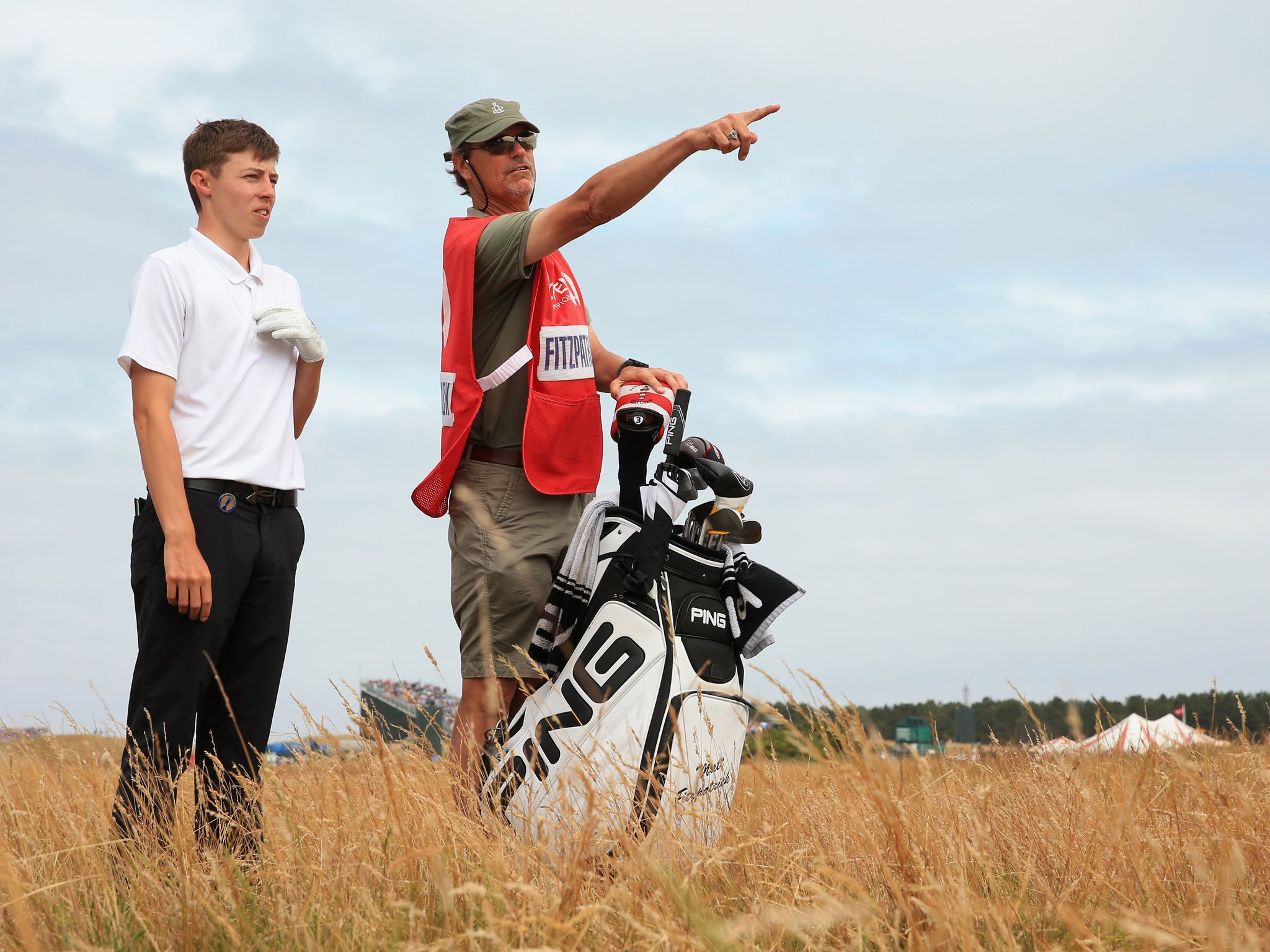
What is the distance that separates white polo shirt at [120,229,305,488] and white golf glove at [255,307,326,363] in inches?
1.3

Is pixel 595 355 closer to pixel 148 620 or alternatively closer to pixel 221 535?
pixel 221 535

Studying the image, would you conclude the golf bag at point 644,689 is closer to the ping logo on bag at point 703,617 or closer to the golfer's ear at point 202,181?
the ping logo on bag at point 703,617

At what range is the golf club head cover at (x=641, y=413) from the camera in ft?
10.4

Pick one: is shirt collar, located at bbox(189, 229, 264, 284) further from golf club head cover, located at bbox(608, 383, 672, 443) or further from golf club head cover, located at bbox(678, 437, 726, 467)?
golf club head cover, located at bbox(678, 437, 726, 467)

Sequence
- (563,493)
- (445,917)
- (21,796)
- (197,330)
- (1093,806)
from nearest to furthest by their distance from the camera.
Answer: (445,917)
(1093,806)
(197,330)
(563,493)
(21,796)

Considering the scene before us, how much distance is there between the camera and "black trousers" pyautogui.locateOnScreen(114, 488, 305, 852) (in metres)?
3.01

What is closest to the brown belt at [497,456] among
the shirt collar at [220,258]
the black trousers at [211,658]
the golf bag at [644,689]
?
the golf bag at [644,689]

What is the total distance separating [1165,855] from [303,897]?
221cm

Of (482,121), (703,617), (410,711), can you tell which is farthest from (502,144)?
(410,711)

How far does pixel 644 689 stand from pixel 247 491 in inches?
51.8

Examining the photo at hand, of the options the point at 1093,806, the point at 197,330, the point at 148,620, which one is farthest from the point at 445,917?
the point at 197,330

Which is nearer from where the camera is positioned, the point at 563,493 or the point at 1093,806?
the point at 1093,806

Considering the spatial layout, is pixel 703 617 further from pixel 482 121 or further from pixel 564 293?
pixel 482 121

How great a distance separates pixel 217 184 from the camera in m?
3.35
